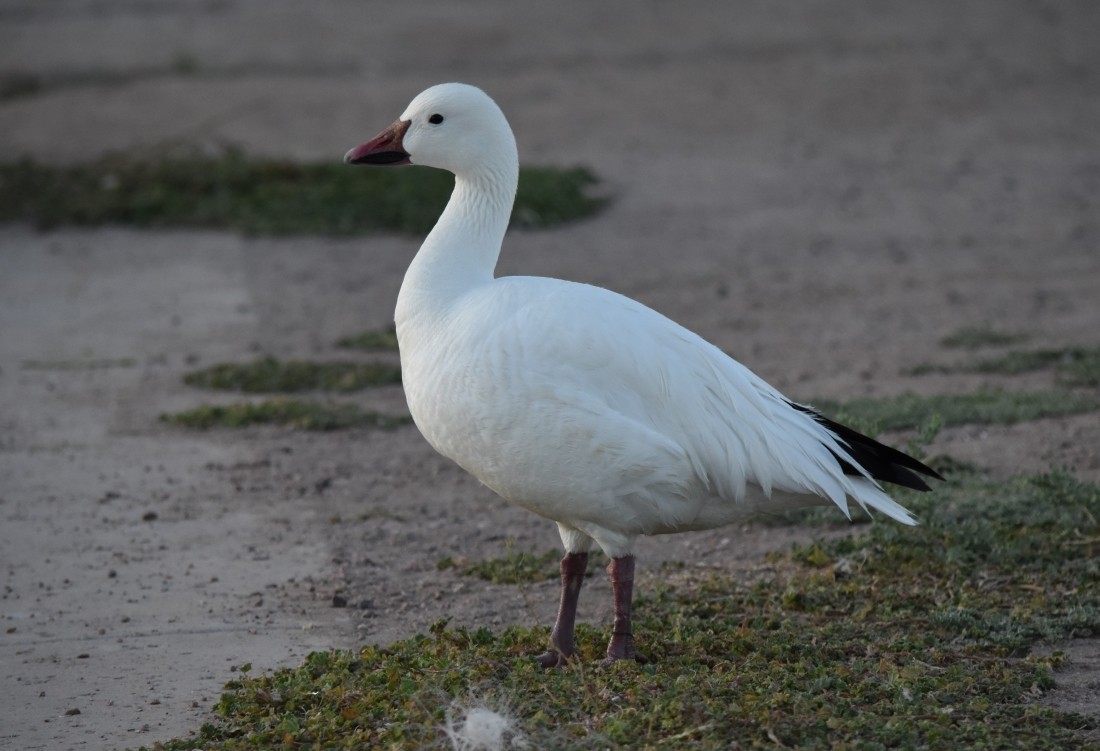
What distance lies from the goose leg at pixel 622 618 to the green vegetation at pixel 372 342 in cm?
464

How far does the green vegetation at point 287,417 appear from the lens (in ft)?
26.7

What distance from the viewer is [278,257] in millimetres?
11836

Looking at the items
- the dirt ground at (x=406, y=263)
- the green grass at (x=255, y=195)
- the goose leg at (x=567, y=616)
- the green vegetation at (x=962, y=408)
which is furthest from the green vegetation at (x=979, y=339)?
the goose leg at (x=567, y=616)

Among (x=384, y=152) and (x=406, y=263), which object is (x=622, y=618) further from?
(x=406, y=263)

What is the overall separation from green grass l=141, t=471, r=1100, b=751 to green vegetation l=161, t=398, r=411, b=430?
8.67 feet

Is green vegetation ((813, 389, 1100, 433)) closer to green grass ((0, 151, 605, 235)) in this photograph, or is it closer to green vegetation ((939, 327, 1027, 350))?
green vegetation ((939, 327, 1027, 350))

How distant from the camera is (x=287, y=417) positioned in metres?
8.22

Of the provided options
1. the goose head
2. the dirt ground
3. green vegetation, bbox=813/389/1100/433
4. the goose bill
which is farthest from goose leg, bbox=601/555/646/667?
green vegetation, bbox=813/389/1100/433

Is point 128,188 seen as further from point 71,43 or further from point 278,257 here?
point 71,43

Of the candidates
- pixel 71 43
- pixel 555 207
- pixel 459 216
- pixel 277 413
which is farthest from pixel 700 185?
pixel 71 43

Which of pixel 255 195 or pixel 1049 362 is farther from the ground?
pixel 255 195

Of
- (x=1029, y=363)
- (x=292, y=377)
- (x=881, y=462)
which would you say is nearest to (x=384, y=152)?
(x=881, y=462)

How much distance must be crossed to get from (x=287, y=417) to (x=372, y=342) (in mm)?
1435

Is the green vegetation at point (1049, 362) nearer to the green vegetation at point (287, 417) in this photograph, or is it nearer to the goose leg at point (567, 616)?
the green vegetation at point (287, 417)
